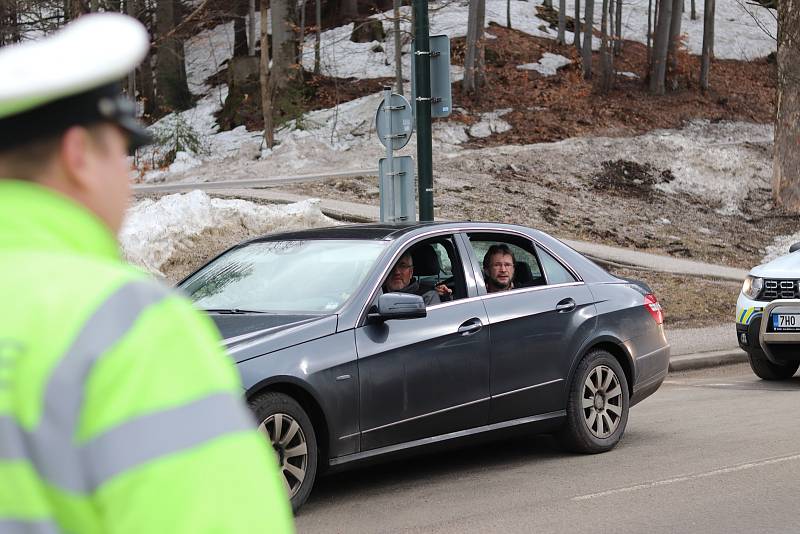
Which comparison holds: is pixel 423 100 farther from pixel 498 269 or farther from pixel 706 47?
pixel 706 47

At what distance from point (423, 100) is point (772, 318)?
4.04 meters

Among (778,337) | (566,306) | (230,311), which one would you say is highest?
(230,311)

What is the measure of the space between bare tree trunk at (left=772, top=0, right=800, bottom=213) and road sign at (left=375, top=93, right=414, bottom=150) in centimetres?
1460

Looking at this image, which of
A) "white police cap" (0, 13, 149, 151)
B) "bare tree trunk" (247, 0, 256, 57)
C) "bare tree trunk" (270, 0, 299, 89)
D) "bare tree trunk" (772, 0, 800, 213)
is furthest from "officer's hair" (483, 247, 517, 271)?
"bare tree trunk" (247, 0, 256, 57)

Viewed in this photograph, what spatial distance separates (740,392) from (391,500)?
17.5 feet

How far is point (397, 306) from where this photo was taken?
22.2 ft

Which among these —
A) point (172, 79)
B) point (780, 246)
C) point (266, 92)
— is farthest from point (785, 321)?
point (172, 79)

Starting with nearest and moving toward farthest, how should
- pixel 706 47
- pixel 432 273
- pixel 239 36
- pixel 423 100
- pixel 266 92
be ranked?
pixel 432 273 < pixel 423 100 < pixel 266 92 < pixel 706 47 < pixel 239 36

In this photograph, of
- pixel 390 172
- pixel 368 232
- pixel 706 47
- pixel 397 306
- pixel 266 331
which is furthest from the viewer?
pixel 706 47

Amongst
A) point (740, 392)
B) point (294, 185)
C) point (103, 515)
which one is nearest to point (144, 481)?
point (103, 515)

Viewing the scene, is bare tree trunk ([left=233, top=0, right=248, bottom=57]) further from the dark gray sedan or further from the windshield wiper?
the windshield wiper

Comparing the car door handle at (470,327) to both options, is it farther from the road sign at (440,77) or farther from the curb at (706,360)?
the curb at (706,360)

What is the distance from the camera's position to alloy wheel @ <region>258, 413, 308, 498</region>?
20.6ft

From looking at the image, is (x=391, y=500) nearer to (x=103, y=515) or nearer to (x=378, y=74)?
(x=103, y=515)
